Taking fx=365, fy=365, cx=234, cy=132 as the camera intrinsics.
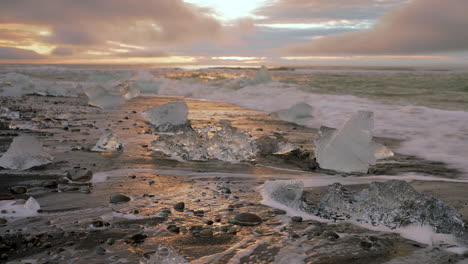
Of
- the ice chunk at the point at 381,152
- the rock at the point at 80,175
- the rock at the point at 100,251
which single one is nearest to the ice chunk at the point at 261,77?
the ice chunk at the point at 381,152

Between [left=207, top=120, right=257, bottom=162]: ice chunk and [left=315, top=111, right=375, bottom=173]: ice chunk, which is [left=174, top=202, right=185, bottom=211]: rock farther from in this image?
[left=315, top=111, right=375, bottom=173]: ice chunk

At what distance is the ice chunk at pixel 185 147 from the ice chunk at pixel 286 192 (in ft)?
3.85

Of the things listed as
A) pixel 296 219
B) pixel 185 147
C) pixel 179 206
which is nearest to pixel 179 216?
pixel 179 206

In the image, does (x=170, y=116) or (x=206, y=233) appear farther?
(x=170, y=116)

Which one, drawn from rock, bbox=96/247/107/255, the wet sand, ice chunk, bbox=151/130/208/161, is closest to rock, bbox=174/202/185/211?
the wet sand

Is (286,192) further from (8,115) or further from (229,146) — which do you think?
(8,115)

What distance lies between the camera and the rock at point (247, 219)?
6.69 feet

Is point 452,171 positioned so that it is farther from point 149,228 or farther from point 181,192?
point 149,228

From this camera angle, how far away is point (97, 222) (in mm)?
1960

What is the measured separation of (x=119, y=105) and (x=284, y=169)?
6.74m

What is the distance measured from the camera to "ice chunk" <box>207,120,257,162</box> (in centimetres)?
364

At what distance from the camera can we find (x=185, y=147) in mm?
3641

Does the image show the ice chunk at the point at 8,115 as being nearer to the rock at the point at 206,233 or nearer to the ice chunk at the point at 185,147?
the ice chunk at the point at 185,147

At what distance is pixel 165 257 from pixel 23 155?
7.29 ft
